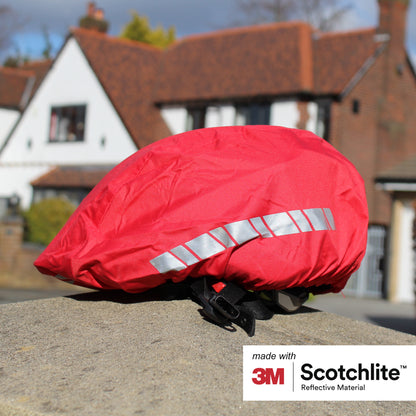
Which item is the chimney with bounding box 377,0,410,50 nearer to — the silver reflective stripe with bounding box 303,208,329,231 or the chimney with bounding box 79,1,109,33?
the chimney with bounding box 79,1,109,33

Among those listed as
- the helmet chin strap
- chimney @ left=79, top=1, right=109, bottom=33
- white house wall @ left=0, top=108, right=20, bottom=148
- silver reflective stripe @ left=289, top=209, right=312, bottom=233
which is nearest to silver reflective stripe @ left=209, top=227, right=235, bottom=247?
the helmet chin strap

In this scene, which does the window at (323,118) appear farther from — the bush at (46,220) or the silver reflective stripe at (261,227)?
the silver reflective stripe at (261,227)

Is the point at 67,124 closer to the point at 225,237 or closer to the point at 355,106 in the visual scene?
the point at 355,106

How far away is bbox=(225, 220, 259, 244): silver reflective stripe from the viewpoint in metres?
3.93

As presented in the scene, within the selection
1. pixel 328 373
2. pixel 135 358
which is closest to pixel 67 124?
pixel 135 358

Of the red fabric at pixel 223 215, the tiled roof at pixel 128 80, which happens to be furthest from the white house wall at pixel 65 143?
the red fabric at pixel 223 215

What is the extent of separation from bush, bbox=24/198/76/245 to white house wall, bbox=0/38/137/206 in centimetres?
361

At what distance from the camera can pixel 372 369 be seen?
3.83m

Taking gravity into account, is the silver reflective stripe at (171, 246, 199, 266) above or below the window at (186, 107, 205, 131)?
below

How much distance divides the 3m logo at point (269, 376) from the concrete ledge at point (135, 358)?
112 mm

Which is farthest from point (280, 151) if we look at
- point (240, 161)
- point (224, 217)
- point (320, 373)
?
point (320, 373)

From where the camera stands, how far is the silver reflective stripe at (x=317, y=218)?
412 cm

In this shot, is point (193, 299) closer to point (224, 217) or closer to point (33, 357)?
point (224, 217)

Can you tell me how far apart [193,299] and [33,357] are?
47.9 inches
